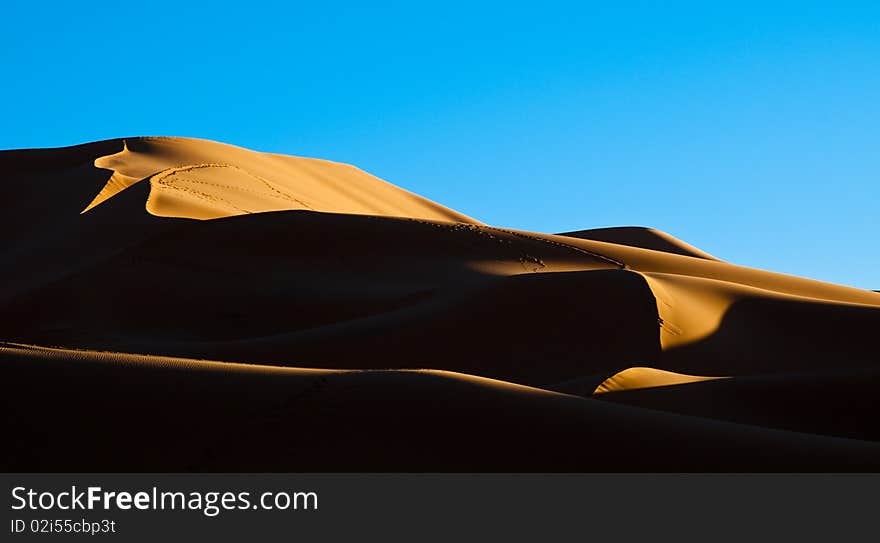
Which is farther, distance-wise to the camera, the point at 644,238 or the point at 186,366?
the point at 644,238

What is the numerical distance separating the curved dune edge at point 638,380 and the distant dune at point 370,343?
0.03 m

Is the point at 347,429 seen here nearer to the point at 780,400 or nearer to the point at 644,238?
the point at 780,400

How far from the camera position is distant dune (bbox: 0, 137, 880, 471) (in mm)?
5520

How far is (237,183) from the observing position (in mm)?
27297

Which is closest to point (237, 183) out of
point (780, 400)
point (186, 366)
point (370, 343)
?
point (370, 343)

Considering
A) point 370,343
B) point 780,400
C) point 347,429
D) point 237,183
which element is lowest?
point 347,429

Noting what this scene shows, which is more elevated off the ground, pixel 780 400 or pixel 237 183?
pixel 237 183

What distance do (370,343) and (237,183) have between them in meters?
15.8

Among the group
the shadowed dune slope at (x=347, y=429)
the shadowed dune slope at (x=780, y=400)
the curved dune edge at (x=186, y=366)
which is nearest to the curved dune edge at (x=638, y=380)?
the shadowed dune slope at (x=780, y=400)

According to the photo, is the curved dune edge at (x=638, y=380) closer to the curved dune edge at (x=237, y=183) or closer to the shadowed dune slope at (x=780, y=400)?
the shadowed dune slope at (x=780, y=400)

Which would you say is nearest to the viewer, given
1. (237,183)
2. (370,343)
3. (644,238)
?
(370,343)

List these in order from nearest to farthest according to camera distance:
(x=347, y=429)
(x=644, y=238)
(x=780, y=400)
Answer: (x=347, y=429), (x=780, y=400), (x=644, y=238)

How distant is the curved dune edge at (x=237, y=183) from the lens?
75.9ft

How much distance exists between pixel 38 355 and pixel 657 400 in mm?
4464
